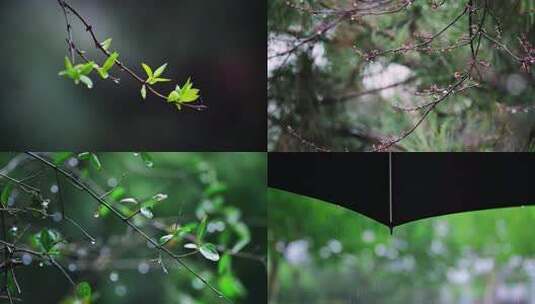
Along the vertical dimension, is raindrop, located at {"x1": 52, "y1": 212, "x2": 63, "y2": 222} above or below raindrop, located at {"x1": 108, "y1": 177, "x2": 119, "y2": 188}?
below

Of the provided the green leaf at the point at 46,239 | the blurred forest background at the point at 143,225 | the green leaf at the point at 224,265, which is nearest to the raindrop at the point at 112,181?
the blurred forest background at the point at 143,225

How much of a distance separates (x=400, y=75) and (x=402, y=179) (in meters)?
0.35

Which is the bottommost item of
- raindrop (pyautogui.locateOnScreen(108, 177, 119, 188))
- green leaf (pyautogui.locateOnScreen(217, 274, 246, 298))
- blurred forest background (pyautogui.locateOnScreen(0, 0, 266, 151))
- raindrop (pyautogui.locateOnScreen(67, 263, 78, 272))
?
green leaf (pyautogui.locateOnScreen(217, 274, 246, 298))

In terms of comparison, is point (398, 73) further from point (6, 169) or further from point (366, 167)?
point (6, 169)

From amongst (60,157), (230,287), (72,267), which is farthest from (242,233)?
(60,157)

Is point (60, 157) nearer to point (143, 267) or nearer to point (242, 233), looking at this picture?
point (143, 267)

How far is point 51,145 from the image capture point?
7.27 feet

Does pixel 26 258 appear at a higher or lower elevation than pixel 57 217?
lower

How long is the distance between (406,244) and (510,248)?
39 cm

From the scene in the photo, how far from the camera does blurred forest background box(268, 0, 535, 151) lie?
7.76ft

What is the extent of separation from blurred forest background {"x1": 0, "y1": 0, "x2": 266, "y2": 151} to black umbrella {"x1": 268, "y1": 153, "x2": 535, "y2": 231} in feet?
0.60

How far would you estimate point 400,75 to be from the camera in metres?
2.37

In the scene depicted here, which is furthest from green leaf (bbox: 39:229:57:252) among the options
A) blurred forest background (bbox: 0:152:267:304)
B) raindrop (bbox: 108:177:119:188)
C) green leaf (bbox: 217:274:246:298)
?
green leaf (bbox: 217:274:246:298)

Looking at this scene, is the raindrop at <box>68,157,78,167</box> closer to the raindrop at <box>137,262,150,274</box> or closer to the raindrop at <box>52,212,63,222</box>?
the raindrop at <box>52,212,63,222</box>
